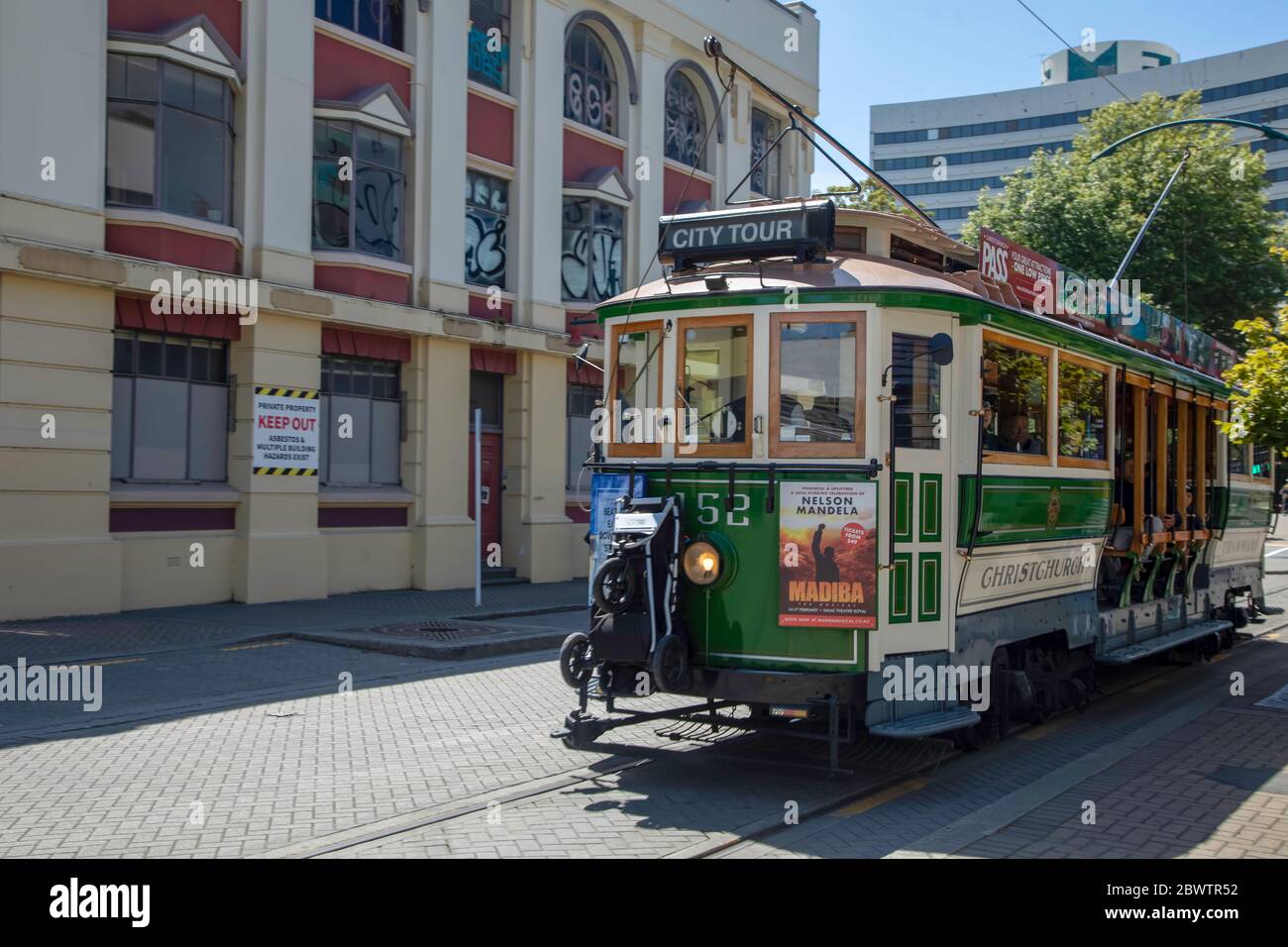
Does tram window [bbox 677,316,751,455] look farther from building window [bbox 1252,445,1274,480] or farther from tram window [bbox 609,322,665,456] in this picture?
building window [bbox 1252,445,1274,480]

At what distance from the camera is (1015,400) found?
8562mm

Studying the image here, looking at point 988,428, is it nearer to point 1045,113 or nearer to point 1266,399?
point 1266,399

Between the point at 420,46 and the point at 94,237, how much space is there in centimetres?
680

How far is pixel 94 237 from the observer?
48.0ft

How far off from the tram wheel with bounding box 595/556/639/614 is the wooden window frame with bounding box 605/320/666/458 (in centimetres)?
97

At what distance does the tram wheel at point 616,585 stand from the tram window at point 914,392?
1865 mm

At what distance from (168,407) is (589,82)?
1134 cm

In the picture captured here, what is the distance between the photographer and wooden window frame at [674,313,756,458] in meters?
7.64

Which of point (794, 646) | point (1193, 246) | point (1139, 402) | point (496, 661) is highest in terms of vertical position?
point (1193, 246)

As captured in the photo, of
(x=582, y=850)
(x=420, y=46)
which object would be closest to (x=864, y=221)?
(x=582, y=850)

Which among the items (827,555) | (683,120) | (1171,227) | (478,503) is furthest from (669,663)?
(1171,227)
